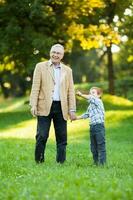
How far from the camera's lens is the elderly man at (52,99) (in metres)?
11.8

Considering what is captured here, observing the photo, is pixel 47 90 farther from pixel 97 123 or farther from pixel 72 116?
pixel 97 123

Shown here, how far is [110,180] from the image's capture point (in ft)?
28.8

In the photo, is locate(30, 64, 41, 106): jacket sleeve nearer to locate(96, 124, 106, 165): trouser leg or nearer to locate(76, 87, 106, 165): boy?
locate(76, 87, 106, 165): boy

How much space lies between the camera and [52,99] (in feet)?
38.8

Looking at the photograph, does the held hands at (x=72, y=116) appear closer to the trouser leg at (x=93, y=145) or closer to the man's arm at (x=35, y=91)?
the trouser leg at (x=93, y=145)

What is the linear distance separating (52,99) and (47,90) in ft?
0.69

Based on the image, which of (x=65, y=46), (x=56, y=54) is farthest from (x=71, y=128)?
(x=56, y=54)

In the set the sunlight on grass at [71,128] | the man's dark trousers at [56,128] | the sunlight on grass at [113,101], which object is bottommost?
the sunlight on grass at [113,101]

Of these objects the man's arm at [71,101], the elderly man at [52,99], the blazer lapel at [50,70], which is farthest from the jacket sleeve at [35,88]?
the man's arm at [71,101]

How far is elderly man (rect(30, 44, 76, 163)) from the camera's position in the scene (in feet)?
38.8

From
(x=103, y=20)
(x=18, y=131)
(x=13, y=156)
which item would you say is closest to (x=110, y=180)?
(x=13, y=156)

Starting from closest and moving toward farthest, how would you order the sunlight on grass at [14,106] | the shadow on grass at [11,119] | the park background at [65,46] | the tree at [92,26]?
the park background at [65,46] → the shadow on grass at [11,119] → the tree at [92,26] → the sunlight on grass at [14,106]

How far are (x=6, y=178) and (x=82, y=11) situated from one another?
27202 millimetres

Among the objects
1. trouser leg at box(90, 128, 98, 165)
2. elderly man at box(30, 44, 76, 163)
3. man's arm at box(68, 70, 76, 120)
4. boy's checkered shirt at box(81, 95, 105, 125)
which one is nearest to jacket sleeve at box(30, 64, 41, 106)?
elderly man at box(30, 44, 76, 163)
